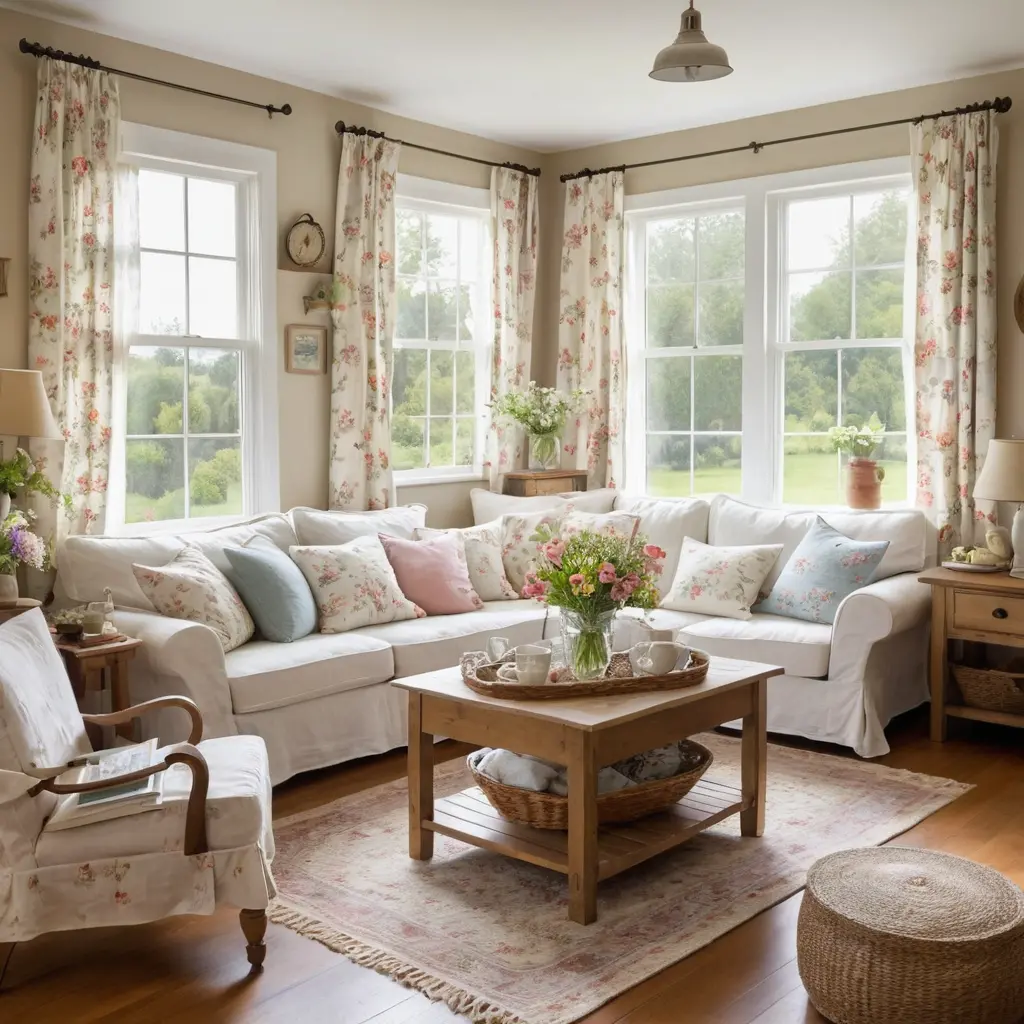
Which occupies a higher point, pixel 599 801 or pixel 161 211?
pixel 161 211

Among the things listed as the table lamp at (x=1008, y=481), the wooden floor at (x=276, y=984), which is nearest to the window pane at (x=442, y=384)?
the table lamp at (x=1008, y=481)

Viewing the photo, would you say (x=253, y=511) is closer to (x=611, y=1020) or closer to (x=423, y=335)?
(x=423, y=335)

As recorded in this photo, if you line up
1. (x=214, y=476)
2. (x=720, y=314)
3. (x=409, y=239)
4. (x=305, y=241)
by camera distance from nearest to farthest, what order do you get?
(x=214, y=476)
(x=305, y=241)
(x=409, y=239)
(x=720, y=314)

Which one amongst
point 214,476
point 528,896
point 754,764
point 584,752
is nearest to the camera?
point 584,752

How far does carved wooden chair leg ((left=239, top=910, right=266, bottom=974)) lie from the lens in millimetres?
2938

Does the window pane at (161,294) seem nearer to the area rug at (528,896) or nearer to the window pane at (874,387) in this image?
the area rug at (528,896)

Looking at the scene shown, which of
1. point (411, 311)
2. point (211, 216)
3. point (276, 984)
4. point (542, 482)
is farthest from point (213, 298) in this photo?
point (276, 984)

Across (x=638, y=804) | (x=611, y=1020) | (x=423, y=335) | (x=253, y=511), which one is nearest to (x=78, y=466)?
(x=253, y=511)

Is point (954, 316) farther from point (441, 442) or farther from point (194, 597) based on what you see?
point (194, 597)

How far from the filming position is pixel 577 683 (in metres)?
3.41

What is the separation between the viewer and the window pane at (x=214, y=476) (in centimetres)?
527

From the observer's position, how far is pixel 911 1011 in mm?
2539

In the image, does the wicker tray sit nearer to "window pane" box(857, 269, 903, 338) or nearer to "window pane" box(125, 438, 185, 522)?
"window pane" box(125, 438, 185, 522)

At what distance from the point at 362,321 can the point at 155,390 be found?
112 centimetres
